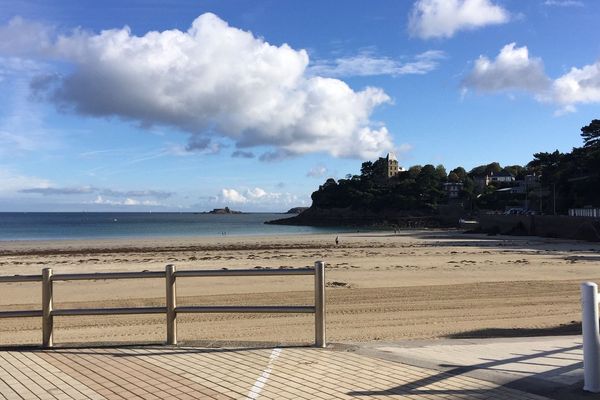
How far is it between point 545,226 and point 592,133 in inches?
1317

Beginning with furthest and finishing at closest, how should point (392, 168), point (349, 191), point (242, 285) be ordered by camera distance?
point (392, 168) < point (349, 191) < point (242, 285)

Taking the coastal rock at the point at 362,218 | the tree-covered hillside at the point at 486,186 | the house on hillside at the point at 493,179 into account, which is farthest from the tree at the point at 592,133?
the house on hillside at the point at 493,179

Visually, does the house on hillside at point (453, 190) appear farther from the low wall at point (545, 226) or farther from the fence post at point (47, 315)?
the fence post at point (47, 315)

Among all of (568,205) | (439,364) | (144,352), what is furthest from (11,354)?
(568,205)

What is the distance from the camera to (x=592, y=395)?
4844 mm

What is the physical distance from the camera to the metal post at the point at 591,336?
489 cm

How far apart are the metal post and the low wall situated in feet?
161

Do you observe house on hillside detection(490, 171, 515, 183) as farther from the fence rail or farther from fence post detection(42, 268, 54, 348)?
fence post detection(42, 268, 54, 348)

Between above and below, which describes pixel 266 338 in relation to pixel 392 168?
below

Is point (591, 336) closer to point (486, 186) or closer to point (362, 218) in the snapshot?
point (362, 218)

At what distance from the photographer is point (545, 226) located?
61.0m

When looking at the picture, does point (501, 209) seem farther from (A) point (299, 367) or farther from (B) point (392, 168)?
(A) point (299, 367)

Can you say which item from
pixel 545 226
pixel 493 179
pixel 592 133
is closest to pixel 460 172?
pixel 493 179

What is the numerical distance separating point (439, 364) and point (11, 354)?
5174mm
